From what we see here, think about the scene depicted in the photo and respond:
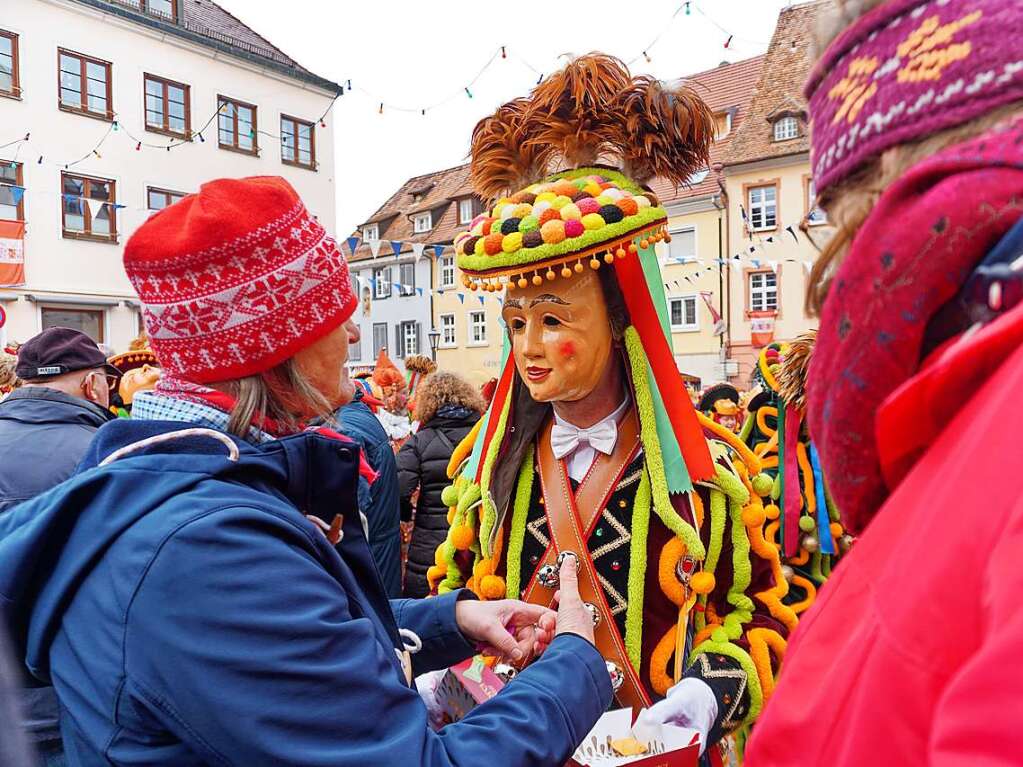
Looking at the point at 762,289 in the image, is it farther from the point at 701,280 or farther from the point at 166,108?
the point at 166,108

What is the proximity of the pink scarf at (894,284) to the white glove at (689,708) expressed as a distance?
1.22m

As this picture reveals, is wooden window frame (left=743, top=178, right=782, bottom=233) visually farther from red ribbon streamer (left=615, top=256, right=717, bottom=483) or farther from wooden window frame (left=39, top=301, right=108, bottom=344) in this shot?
red ribbon streamer (left=615, top=256, right=717, bottom=483)

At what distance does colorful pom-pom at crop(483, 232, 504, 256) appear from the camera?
2.23 metres

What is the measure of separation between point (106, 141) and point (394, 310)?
15.6 metres

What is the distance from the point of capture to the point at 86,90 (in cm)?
1563

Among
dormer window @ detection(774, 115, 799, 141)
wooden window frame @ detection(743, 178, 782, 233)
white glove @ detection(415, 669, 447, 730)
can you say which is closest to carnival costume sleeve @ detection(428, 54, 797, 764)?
white glove @ detection(415, 669, 447, 730)

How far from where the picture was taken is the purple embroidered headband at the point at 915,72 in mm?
652

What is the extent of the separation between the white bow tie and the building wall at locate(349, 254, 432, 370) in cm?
2656

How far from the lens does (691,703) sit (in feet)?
6.17

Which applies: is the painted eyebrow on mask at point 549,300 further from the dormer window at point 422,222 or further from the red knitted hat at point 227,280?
the dormer window at point 422,222

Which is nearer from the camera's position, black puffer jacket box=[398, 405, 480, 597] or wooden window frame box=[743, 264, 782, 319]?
black puffer jacket box=[398, 405, 480, 597]

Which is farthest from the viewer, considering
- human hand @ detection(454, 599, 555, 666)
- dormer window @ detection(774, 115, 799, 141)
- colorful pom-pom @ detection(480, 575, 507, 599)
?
dormer window @ detection(774, 115, 799, 141)

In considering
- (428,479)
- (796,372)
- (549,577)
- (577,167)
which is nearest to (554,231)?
(577,167)

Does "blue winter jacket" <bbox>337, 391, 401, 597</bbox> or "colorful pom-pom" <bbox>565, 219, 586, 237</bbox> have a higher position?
"colorful pom-pom" <bbox>565, 219, 586, 237</bbox>
